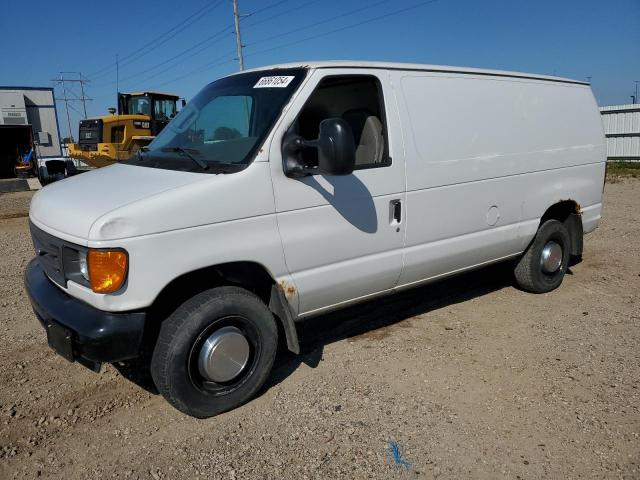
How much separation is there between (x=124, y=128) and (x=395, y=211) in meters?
18.9

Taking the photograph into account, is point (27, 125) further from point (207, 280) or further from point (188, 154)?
point (207, 280)

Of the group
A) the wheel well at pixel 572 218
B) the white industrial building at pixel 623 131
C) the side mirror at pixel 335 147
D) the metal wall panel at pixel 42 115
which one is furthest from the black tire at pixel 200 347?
the metal wall panel at pixel 42 115

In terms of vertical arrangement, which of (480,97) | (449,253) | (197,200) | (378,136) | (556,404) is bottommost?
(556,404)

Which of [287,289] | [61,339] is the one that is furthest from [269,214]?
[61,339]

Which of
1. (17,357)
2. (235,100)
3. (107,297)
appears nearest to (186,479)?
(107,297)

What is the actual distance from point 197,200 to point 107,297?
0.72m

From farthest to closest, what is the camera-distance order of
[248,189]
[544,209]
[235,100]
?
[544,209]
[235,100]
[248,189]

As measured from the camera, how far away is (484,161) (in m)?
4.40

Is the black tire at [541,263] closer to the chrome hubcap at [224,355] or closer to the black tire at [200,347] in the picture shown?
the black tire at [200,347]

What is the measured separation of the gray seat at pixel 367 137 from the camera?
3.83 metres

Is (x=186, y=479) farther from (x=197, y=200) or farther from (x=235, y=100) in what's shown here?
(x=235, y=100)

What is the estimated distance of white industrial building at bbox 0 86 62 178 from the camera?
77.1ft

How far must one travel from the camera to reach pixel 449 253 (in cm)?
431

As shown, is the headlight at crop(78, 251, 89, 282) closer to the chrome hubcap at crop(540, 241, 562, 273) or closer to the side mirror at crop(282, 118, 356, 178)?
the side mirror at crop(282, 118, 356, 178)
